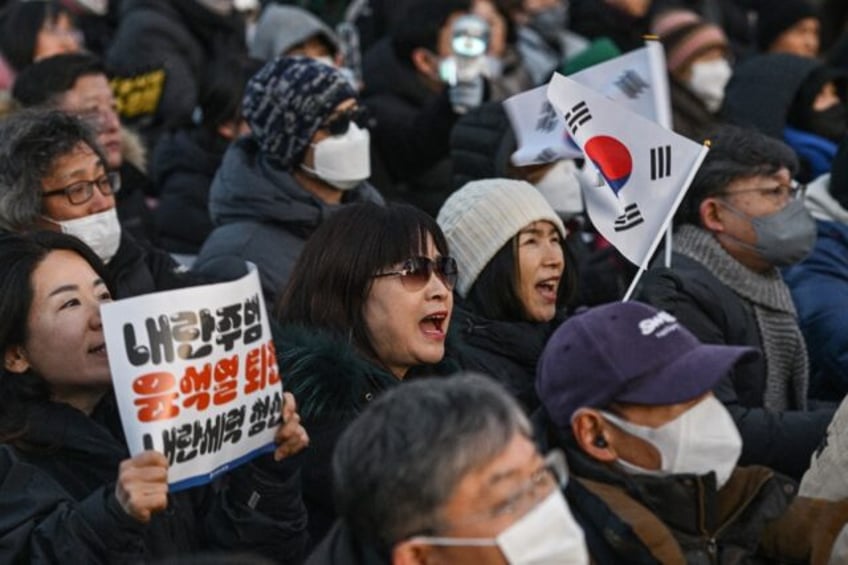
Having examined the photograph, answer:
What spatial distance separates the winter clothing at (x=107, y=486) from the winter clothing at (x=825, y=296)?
2.56 m

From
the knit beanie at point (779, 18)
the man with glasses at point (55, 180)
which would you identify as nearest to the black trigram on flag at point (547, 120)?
the man with glasses at point (55, 180)

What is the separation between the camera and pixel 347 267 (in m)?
5.21

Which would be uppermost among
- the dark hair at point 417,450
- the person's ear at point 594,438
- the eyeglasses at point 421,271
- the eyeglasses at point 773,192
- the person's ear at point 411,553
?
the dark hair at point 417,450

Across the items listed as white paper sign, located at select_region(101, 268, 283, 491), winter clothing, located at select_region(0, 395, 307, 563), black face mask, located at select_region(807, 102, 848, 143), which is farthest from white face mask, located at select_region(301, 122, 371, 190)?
black face mask, located at select_region(807, 102, 848, 143)

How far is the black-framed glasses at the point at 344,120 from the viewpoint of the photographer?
6.98 m

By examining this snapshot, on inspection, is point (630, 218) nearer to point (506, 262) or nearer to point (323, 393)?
point (506, 262)

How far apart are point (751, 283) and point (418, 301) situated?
1497 mm

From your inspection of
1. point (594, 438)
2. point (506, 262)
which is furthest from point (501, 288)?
point (594, 438)

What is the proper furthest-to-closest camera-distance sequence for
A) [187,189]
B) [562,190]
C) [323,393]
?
[187,189] → [562,190] → [323,393]

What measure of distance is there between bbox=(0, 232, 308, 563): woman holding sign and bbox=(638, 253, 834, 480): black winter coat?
1620 mm

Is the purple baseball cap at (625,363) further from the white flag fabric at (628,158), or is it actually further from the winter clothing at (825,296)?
the winter clothing at (825,296)

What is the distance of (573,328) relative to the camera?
4312 millimetres

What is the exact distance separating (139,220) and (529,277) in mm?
2246

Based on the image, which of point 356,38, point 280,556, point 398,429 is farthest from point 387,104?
point 398,429
